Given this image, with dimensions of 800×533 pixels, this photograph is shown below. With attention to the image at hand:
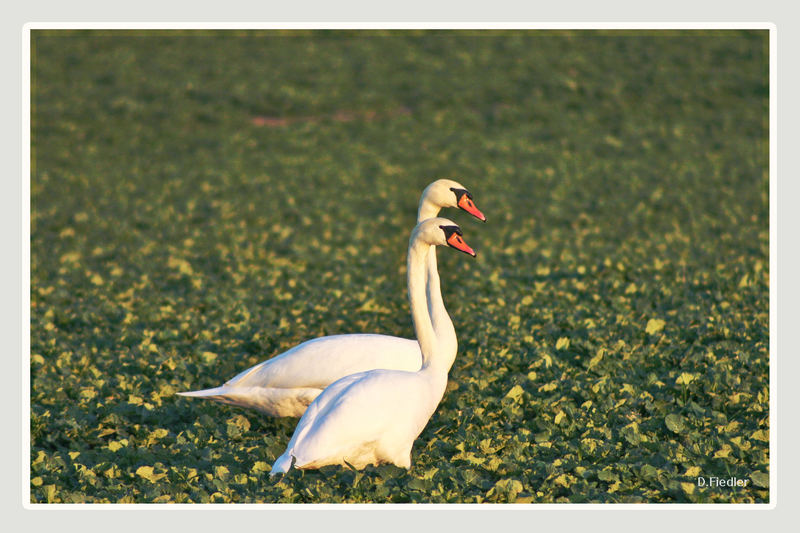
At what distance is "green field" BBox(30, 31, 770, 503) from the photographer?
6.11m

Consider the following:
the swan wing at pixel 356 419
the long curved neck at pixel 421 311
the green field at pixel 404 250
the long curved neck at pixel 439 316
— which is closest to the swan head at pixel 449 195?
the long curved neck at pixel 439 316

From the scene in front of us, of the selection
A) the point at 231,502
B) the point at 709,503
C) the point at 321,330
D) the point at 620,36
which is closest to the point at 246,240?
the point at 321,330

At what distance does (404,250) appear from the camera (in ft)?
40.8

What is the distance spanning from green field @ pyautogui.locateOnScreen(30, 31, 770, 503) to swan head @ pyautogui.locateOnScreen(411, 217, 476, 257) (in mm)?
1285

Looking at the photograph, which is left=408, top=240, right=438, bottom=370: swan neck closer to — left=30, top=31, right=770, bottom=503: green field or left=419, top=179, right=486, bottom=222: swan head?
left=30, top=31, right=770, bottom=503: green field

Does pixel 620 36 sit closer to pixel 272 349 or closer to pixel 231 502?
pixel 272 349

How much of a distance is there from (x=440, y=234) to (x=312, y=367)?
4.40 ft

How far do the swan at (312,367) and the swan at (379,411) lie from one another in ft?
1.20

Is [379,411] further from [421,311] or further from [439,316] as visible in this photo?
[439,316]

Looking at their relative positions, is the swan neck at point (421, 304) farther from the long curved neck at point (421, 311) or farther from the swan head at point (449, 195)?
the swan head at point (449, 195)

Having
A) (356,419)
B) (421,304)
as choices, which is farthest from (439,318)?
(356,419)

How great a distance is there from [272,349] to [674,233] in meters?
6.55

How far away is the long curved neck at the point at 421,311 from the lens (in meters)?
6.06

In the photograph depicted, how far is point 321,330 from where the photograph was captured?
891cm
